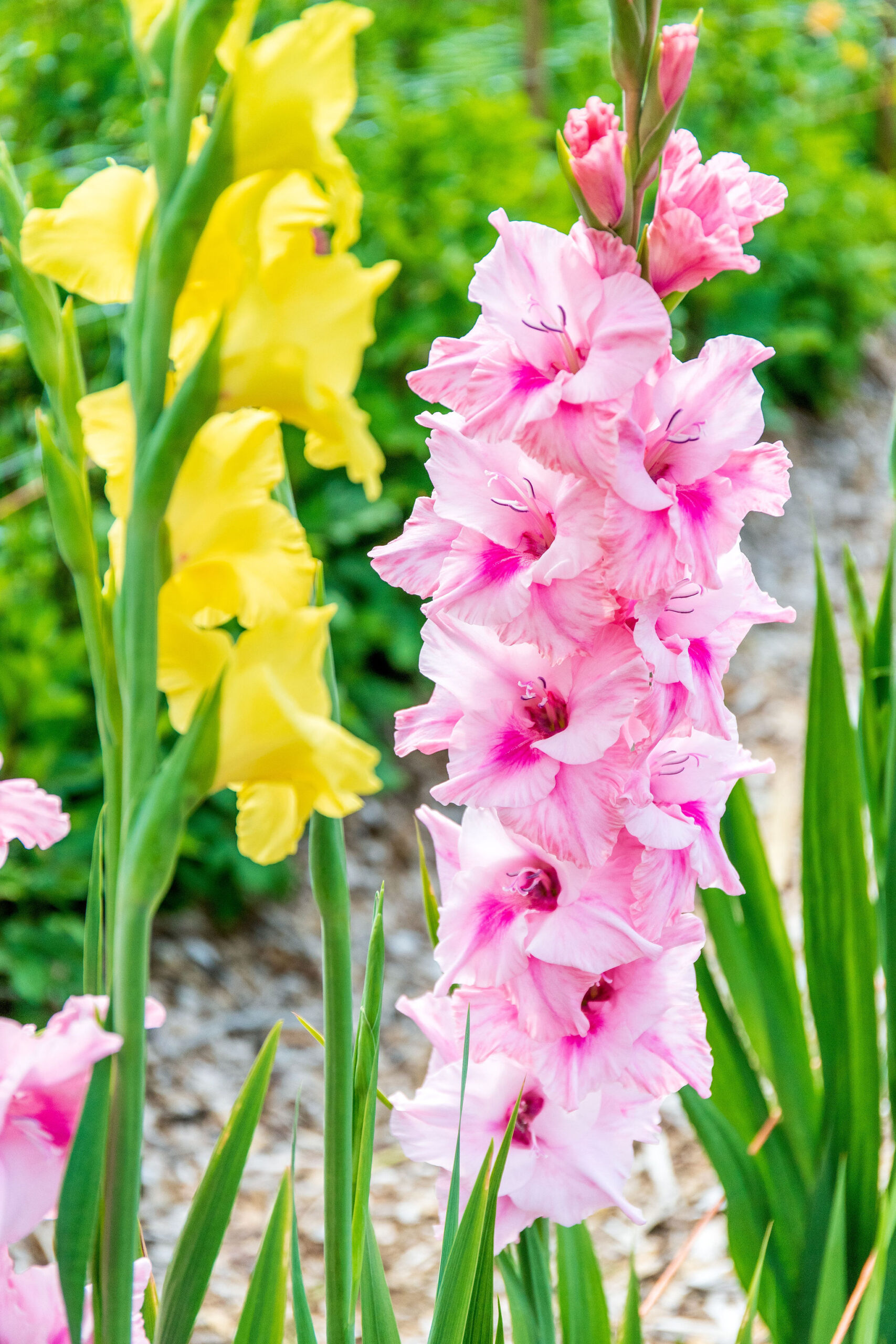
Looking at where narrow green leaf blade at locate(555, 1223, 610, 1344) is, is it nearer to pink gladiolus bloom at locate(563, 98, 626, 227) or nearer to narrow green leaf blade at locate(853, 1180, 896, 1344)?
narrow green leaf blade at locate(853, 1180, 896, 1344)

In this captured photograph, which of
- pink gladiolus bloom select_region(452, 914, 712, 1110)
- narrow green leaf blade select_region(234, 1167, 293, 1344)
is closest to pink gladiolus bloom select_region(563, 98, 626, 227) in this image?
pink gladiolus bloom select_region(452, 914, 712, 1110)

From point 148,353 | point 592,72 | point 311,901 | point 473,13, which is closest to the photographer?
point 148,353

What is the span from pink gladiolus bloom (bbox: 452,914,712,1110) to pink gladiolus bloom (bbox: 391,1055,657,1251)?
3cm

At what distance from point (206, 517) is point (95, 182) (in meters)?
0.12

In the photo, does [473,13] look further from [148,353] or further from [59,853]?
[148,353]

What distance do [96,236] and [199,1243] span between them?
1.15 ft

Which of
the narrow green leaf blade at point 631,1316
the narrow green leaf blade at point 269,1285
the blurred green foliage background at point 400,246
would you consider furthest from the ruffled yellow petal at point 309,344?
the blurred green foliage background at point 400,246

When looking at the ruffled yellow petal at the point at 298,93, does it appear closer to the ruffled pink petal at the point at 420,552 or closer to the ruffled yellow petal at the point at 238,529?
the ruffled yellow petal at the point at 238,529

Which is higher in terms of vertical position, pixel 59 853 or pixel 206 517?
pixel 206 517

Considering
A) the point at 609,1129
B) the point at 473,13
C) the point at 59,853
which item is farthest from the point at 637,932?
the point at 473,13

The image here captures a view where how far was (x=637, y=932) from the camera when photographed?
1.76ft

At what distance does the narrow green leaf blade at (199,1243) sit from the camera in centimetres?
44

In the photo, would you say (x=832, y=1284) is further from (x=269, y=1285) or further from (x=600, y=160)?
(x=600, y=160)

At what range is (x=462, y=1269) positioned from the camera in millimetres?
543
